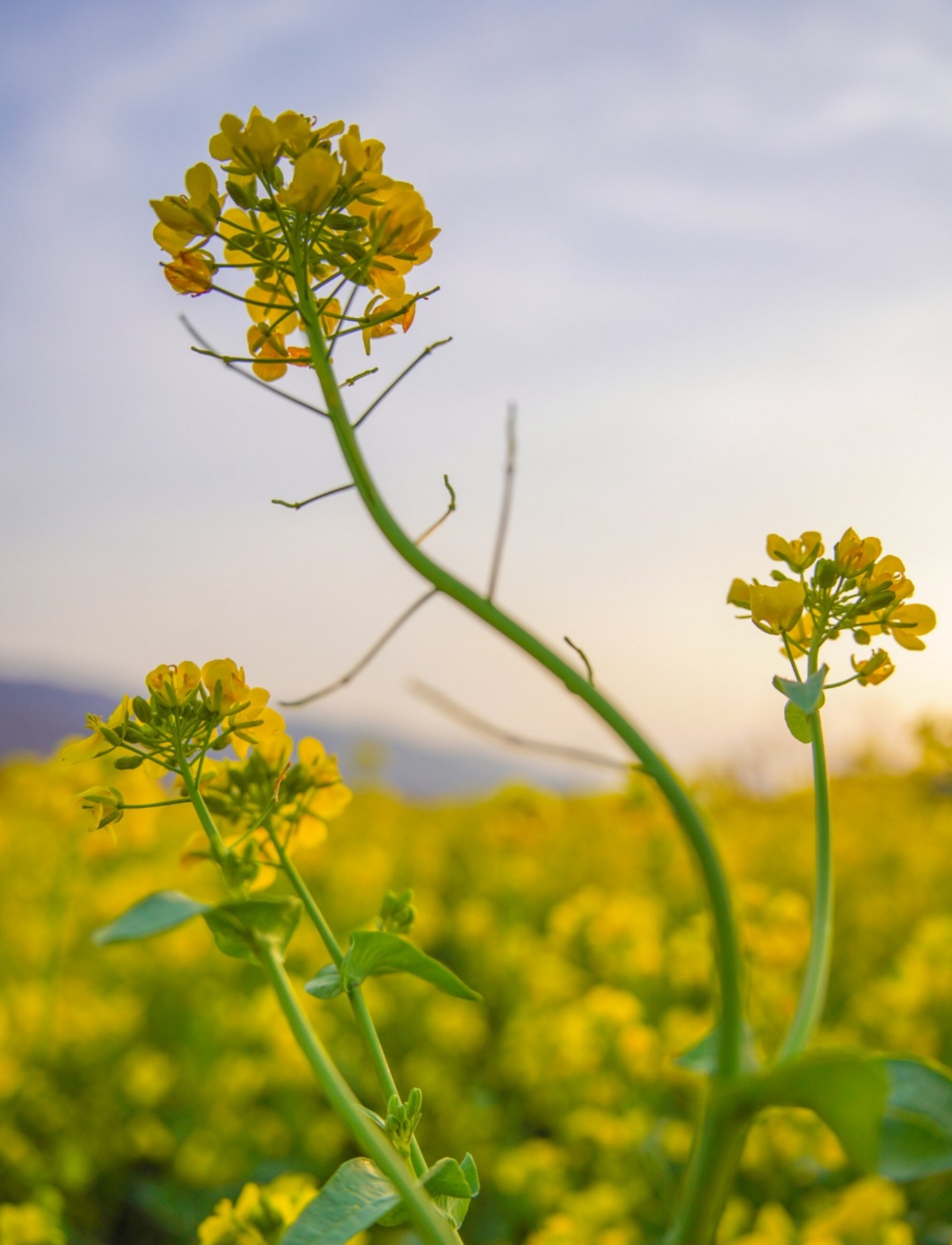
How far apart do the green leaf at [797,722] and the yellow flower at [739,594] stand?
0.09 metres

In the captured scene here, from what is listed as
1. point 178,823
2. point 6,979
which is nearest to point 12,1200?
point 6,979

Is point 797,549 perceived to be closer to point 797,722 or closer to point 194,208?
point 797,722

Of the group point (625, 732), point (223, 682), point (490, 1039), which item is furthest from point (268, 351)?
point (490, 1039)

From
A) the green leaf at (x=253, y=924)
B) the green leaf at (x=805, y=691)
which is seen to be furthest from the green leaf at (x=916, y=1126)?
the green leaf at (x=253, y=924)

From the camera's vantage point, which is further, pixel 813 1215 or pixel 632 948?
pixel 632 948

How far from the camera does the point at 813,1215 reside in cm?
177

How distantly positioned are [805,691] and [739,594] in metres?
0.12

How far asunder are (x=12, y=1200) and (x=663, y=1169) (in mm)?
1344

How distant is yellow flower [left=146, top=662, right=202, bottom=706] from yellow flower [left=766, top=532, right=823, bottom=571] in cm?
35

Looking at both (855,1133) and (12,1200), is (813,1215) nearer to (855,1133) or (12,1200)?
(12,1200)

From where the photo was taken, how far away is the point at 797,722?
0.49m

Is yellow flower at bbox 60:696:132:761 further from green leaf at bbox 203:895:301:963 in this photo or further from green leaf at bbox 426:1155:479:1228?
green leaf at bbox 426:1155:479:1228

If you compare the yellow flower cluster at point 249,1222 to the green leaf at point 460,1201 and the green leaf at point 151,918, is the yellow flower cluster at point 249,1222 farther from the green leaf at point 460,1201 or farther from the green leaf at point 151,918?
the green leaf at point 151,918

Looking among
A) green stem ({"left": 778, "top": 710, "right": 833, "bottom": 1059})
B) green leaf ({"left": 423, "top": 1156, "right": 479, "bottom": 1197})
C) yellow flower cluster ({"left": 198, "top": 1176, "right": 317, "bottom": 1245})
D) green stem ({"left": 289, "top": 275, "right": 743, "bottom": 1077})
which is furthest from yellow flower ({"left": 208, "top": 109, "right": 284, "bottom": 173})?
yellow flower cluster ({"left": 198, "top": 1176, "right": 317, "bottom": 1245})
